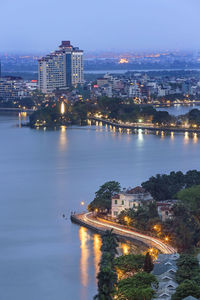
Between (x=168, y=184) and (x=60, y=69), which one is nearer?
(x=168, y=184)

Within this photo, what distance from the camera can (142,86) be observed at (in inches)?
936

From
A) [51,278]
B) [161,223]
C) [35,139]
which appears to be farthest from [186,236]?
[35,139]

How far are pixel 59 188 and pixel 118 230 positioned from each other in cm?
190

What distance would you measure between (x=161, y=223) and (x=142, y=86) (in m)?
17.9

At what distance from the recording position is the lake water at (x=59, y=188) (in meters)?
5.29

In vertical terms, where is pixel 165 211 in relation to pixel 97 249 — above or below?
above

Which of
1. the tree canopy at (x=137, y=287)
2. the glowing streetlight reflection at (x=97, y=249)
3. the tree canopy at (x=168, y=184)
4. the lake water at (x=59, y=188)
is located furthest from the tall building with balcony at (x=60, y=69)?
the tree canopy at (x=137, y=287)

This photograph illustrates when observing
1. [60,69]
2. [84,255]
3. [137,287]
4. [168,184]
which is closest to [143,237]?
[84,255]

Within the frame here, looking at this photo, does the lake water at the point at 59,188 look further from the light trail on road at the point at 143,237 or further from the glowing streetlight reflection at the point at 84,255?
the light trail on road at the point at 143,237

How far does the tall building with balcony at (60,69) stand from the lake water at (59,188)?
36.1 feet

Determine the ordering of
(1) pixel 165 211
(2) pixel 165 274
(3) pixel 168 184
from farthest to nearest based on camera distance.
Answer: (3) pixel 168 184 < (1) pixel 165 211 < (2) pixel 165 274

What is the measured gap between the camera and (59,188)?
8070mm

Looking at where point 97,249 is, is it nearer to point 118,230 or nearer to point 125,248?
point 125,248

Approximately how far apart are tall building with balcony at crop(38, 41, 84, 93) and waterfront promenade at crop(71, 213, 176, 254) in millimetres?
18648
